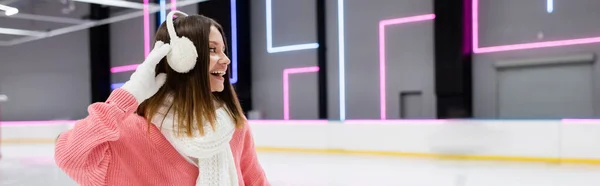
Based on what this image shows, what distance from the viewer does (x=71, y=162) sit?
0.81m

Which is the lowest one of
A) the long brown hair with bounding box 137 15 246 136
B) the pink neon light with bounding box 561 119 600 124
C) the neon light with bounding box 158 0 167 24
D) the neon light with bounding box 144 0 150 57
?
the pink neon light with bounding box 561 119 600 124

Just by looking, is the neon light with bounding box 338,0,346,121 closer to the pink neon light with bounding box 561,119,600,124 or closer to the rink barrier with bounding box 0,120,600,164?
the rink barrier with bounding box 0,120,600,164

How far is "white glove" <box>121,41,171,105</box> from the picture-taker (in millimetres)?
825

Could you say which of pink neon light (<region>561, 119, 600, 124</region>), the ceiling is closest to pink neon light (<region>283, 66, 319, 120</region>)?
pink neon light (<region>561, 119, 600, 124</region>)

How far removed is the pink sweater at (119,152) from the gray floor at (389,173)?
2.65 meters

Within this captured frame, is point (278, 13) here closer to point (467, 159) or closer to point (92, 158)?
point (467, 159)

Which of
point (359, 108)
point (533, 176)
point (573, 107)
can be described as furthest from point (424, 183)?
point (359, 108)

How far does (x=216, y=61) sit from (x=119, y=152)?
9.1 inches

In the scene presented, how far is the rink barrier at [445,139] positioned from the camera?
15.1 feet

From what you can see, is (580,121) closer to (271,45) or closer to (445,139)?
(445,139)

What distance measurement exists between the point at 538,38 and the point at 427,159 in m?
1.86

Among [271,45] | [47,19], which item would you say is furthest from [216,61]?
[47,19]

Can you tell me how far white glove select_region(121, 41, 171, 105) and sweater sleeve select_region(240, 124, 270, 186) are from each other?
277mm

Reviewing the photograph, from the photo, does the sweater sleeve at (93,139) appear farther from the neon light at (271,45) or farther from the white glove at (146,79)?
the neon light at (271,45)
